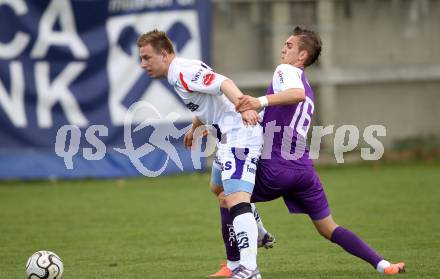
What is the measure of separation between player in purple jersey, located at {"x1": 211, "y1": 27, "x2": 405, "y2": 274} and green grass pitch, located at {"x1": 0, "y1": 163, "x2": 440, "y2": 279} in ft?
1.06

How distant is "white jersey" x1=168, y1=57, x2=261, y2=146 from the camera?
5.78m

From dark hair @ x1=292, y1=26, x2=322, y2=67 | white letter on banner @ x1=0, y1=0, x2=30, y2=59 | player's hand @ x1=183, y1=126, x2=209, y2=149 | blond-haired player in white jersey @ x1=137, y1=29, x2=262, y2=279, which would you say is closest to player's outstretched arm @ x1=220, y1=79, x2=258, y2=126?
blond-haired player in white jersey @ x1=137, y1=29, x2=262, y2=279

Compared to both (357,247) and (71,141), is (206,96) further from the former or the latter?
(71,141)

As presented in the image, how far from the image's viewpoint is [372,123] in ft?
57.0

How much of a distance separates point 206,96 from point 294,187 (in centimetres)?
86

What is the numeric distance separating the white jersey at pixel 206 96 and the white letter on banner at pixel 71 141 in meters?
8.24

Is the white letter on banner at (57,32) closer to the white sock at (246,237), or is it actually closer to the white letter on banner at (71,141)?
the white letter on banner at (71,141)

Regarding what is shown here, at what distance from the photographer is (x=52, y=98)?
1427cm

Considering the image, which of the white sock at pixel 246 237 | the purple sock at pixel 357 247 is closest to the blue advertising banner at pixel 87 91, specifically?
the purple sock at pixel 357 247

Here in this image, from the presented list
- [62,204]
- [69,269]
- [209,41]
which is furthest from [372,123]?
[69,269]

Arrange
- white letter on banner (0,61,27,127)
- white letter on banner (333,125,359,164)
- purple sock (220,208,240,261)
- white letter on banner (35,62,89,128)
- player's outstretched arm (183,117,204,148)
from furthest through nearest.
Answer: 1. white letter on banner (333,125,359,164)
2. white letter on banner (35,62,89,128)
3. white letter on banner (0,61,27,127)
4. player's outstretched arm (183,117,204,148)
5. purple sock (220,208,240,261)

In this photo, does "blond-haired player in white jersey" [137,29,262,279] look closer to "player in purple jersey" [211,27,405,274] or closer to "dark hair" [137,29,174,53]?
"dark hair" [137,29,174,53]

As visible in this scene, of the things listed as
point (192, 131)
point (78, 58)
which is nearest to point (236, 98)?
point (192, 131)

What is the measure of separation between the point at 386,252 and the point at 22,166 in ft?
27.6
